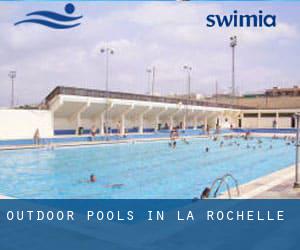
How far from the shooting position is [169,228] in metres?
5.03

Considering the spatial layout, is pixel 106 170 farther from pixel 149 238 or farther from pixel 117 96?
pixel 117 96

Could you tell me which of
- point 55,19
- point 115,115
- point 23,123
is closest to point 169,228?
point 55,19

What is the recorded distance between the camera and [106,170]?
1371 centimetres

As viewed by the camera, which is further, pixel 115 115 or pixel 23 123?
pixel 115 115

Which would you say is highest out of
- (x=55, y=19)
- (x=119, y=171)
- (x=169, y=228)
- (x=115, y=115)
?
(x=55, y=19)

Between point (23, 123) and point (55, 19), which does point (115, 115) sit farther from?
point (55, 19)

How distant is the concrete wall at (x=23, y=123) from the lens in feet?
75.0

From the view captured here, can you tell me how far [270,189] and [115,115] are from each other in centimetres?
2597

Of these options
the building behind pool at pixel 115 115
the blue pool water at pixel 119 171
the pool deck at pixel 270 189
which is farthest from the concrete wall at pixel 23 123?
the pool deck at pixel 270 189

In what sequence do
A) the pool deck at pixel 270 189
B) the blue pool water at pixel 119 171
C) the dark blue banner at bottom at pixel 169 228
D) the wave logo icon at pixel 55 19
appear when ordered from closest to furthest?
the dark blue banner at bottom at pixel 169 228 → the pool deck at pixel 270 189 → the blue pool water at pixel 119 171 → the wave logo icon at pixel 55 19

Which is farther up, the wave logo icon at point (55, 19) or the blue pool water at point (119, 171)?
the wave logo icon at point (55, 19)

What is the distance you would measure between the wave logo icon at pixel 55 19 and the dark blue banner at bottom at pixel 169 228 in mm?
15200

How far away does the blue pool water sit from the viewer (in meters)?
10.2

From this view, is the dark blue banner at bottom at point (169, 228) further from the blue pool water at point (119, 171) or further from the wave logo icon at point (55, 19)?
the wave logo icon at point (55, 19)
